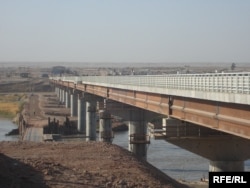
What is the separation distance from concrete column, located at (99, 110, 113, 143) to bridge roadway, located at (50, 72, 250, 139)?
679cm

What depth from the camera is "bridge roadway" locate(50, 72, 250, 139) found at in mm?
17328

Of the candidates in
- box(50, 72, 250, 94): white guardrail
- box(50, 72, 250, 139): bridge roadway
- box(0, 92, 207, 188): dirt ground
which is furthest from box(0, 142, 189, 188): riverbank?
box(50, 72, 250, 94): white guardrail

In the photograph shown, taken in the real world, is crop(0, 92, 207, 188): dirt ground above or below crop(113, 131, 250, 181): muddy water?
above

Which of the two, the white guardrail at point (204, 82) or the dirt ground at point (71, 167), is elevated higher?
the white guardrail at point (204, 82)

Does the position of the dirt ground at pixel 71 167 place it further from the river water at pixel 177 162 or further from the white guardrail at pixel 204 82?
the river water at pixel 177 162

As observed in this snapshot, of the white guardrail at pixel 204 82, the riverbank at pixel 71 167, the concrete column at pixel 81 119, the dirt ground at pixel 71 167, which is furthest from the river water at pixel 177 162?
the concrete column at pixel 81 119

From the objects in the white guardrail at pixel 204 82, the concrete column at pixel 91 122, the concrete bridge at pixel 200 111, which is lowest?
the concrete column at pixel 91 122

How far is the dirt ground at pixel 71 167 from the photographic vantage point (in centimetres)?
1869

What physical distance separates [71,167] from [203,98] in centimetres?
638

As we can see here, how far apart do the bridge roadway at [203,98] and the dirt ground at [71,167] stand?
328cm

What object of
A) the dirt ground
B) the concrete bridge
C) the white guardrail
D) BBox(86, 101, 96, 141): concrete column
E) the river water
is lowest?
the river water

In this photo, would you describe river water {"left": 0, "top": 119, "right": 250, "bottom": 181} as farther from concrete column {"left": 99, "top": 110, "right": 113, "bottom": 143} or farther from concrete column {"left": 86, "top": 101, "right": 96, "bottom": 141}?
concrete column {"left": 99, "top": 110, "right": 113, "bottom": 143}

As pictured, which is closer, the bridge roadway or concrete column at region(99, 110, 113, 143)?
the bridge roadway

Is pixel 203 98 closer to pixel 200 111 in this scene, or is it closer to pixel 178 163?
pixel 200 111
